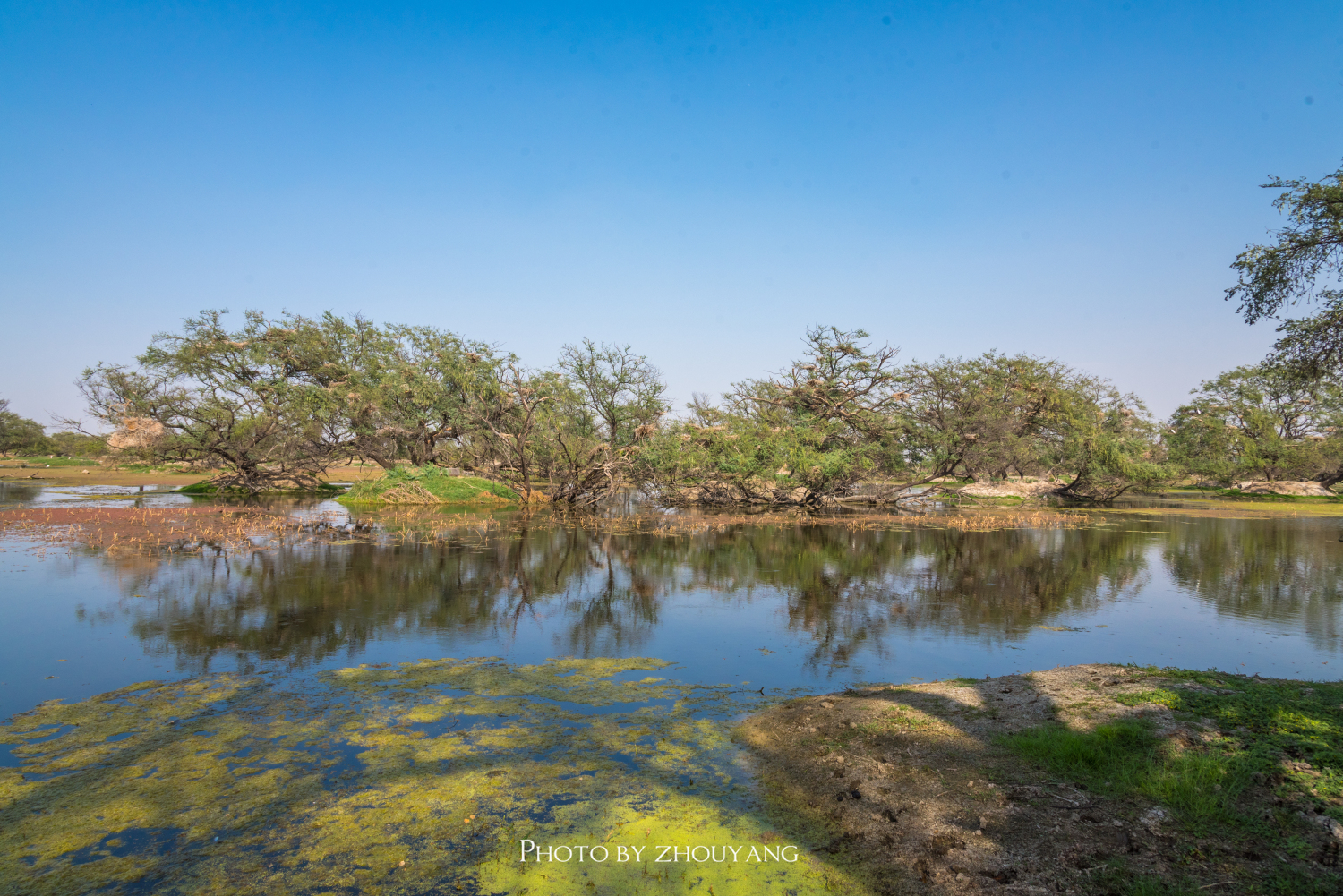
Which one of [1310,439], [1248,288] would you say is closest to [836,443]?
[1248,288]

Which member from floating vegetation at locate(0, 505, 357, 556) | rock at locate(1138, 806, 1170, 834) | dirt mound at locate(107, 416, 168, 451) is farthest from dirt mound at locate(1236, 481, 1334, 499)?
dirt mound at locate(107, 416, 168, 451)

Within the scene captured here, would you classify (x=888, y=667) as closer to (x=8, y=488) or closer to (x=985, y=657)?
(x=985, y=657)

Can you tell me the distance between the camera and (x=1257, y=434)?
135 feet

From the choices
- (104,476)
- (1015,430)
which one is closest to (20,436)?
(104,476)

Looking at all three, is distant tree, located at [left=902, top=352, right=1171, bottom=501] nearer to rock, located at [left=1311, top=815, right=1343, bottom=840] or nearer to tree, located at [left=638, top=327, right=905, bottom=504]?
tree, located at [left=638, top=327, right=905, bottom=504]

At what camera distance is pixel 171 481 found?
38.0 m

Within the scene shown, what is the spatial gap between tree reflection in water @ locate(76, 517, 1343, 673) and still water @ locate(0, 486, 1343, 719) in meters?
0.07

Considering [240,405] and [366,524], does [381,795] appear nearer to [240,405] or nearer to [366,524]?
[366,524]

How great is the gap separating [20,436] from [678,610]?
70357mm

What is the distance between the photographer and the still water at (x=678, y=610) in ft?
26.6

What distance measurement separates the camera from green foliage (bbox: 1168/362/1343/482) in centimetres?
4000

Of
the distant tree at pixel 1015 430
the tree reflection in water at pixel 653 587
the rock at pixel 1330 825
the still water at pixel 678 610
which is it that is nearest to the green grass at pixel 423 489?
the tree reflection in water at pixel 653 587

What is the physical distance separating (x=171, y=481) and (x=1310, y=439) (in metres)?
65.5

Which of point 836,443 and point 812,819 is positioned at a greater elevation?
point 836,443
